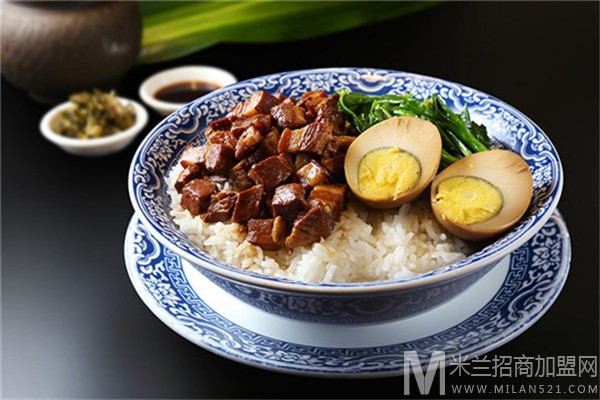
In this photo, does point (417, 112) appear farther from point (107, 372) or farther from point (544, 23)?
point (544, 23)

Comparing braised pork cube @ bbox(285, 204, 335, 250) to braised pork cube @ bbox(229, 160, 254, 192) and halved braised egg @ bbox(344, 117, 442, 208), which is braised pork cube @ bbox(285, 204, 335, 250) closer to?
halved braised egg @ bbox(344, 117, 442, 208)

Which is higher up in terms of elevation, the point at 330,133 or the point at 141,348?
the point at 330,133

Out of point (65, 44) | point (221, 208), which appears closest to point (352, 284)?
point (221, 208)

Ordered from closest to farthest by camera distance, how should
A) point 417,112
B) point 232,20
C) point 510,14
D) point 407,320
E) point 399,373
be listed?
point 399,373 < point 407,320 < point 417,112 < point 232,20 < point 510,14

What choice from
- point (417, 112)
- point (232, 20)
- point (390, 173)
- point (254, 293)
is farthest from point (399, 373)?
point (232, 20)

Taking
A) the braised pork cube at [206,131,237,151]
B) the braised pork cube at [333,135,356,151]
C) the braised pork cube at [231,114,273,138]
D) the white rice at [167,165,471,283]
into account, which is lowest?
the white rice at [167,165,471,283]

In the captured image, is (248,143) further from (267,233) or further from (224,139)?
(267,233)

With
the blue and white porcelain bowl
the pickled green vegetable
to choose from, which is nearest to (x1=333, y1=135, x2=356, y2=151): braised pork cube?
the blue and white porcelain bowl

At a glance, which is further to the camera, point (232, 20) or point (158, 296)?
point (232, 20)
